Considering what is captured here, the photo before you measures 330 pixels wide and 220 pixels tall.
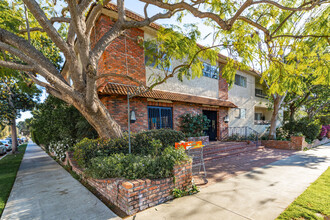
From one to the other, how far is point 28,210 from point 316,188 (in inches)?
275

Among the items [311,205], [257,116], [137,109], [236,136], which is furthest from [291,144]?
[137,109]

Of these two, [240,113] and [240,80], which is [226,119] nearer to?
[240,113]

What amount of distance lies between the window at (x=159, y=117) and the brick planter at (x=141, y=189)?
4902 mm

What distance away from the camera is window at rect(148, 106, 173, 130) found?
898 centimetres

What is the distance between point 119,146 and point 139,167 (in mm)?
2138

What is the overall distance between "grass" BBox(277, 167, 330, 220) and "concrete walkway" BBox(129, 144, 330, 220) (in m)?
0.13

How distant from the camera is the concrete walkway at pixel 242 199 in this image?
3.21m

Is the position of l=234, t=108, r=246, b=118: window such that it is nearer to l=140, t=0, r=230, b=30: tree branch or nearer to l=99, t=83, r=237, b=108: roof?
l=99, t=83, r=237, b=108: roof

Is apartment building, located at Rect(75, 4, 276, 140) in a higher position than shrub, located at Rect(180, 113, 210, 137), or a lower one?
higher

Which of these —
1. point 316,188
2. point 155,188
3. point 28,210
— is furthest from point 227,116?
point 28,210

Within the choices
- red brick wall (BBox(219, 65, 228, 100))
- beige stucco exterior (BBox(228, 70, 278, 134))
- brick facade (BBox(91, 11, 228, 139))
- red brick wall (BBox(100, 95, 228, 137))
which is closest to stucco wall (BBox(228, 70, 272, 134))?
beige stucco exterior (BBox(228, 70, 278, 134))

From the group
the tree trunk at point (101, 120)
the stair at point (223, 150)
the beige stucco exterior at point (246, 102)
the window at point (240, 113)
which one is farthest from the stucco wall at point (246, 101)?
the tree trunk at point (101, 120)

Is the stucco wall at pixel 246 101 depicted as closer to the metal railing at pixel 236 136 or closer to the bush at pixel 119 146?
the metal railing at pixel 236 136

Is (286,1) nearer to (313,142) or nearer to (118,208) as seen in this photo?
(118,208)
